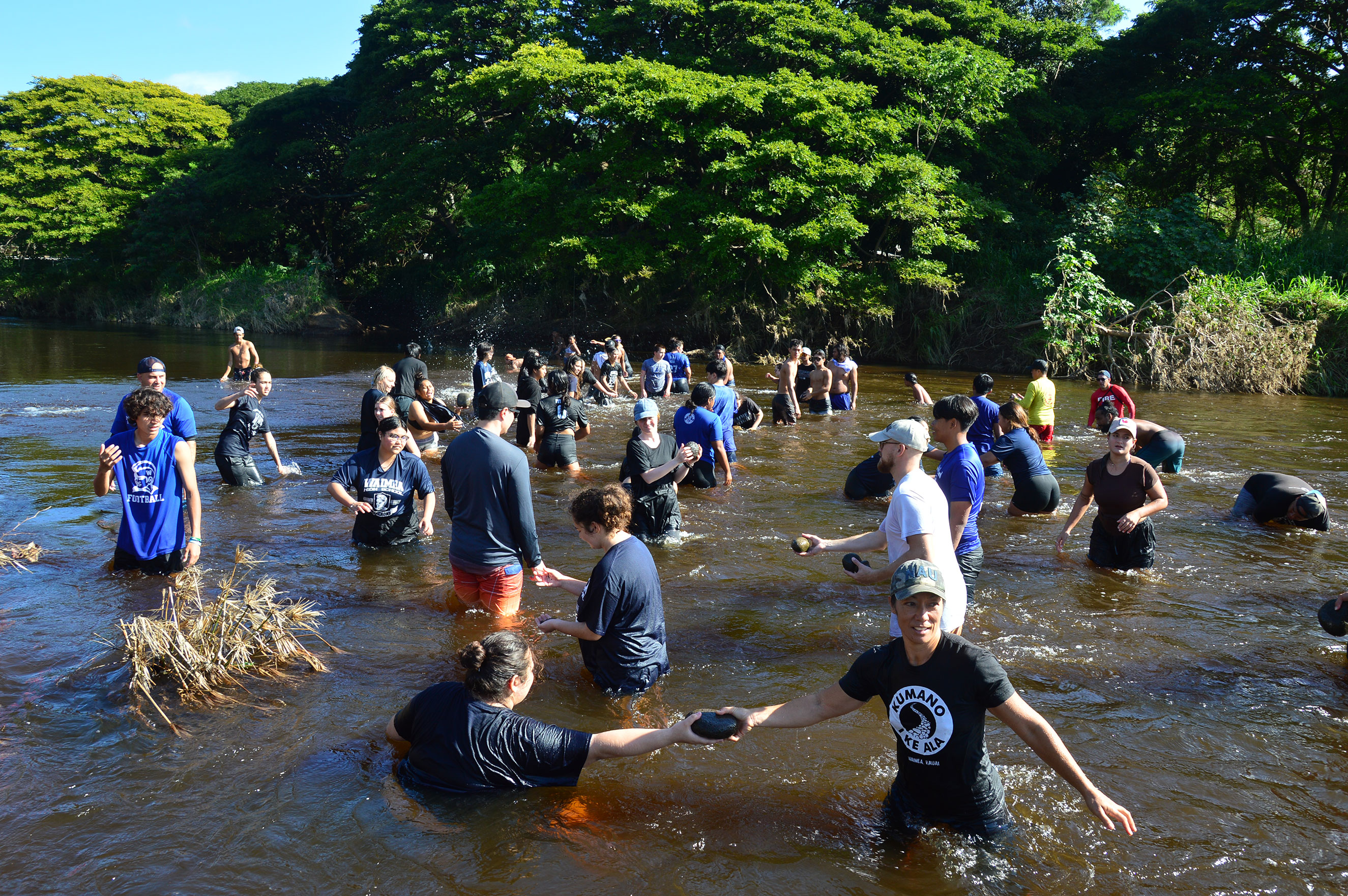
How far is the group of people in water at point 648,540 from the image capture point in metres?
3.43

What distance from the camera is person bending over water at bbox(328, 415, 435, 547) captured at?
727cm

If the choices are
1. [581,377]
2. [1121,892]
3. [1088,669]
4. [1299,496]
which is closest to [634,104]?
[581,377]

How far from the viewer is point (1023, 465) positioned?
9664mm

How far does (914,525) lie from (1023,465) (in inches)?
232

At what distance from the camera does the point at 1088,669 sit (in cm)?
582

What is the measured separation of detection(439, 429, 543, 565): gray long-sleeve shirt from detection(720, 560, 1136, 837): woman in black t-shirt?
2.36 m

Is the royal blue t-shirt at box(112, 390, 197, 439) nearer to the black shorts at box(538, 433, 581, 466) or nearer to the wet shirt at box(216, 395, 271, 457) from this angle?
the wet shirt at box(216, 395, 271, 457)

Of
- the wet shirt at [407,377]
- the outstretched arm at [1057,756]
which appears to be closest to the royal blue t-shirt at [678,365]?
the wet shirt at [407,377]

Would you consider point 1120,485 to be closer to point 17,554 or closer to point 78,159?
point 17,554

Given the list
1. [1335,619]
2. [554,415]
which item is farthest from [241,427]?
[1335,619]

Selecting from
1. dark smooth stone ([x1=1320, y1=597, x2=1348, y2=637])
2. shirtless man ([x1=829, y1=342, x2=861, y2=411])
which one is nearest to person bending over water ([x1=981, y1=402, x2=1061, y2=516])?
dark smooth stone ([x1=1320, y1=597, x2=1348, y2=637])

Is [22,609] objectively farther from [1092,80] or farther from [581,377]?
[1092,80]

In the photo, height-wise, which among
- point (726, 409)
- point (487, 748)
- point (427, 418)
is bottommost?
point (487, 748)

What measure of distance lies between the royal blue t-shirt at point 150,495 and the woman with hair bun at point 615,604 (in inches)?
120
